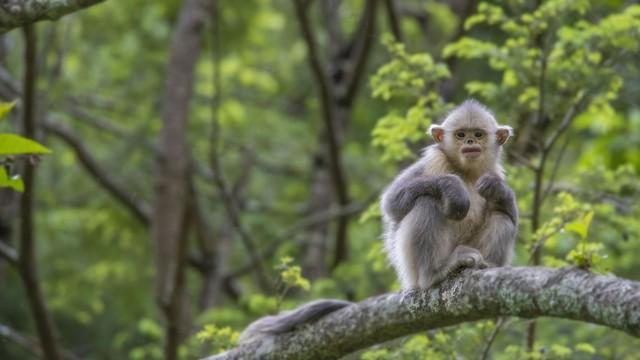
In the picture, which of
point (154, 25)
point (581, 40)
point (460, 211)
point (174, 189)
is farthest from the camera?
point (154, 25)

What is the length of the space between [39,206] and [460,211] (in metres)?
9.75

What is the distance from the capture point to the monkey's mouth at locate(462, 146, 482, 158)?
7332mm

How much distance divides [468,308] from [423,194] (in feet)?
4.64

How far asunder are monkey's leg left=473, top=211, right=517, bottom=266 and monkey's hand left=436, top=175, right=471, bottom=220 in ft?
1.05

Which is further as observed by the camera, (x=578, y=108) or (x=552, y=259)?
(x=578, y=108)

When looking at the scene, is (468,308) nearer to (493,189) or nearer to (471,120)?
(493,189)

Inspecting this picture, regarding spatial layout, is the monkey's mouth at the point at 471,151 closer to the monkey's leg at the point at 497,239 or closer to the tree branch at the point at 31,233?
the monkey's leg at the point at 497,239

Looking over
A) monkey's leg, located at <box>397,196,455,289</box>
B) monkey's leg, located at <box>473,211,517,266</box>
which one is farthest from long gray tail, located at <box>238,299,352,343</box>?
monkey's leg, located at <box>473,211,517,266</box>

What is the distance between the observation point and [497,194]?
6.95 meters

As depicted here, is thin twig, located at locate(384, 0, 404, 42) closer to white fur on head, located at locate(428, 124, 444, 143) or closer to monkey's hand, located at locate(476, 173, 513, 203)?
white fur on head, located at locate(428, 124, 444, 143)

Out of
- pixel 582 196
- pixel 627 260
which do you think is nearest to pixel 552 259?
pixel 582 196

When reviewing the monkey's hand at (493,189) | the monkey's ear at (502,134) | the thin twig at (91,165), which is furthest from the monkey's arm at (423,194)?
the thin twig at (91,165)

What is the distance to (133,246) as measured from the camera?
1597cm

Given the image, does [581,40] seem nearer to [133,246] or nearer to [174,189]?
[174,189]
